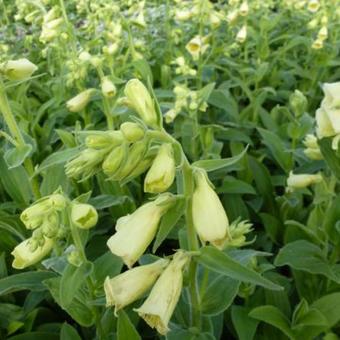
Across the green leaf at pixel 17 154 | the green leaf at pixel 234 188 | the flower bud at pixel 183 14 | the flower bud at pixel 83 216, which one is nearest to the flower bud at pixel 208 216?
the flower bud at pixel 83 216

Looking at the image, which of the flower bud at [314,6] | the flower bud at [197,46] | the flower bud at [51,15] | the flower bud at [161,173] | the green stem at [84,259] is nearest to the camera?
the flower bud at [161,173]

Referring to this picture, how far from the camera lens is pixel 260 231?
2.43 metres

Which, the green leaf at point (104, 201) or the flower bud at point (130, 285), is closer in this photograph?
the flower bud at point (130, 285)

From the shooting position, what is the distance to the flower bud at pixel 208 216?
3.63 ft

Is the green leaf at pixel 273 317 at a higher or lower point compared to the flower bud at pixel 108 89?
lower

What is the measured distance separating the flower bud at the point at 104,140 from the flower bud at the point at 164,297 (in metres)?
0.34

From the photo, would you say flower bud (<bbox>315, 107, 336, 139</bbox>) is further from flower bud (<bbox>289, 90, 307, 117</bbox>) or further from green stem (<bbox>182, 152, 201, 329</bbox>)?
flower bud (<bbox>289, 90, 307, 117</bbox>)

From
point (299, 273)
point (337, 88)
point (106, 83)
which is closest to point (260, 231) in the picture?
point (299, 273)

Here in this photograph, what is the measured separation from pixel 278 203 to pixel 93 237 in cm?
96

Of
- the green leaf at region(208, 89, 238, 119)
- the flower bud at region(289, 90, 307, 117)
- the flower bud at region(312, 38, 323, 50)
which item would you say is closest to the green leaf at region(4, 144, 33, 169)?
the flower bud at region(289, 90, 307, 117)

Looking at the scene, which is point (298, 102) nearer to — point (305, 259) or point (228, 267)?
point (305, 259)

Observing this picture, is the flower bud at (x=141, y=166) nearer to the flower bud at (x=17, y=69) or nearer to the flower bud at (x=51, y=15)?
the flower bud at (x=17, y=69)

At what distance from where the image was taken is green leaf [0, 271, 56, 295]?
159cm

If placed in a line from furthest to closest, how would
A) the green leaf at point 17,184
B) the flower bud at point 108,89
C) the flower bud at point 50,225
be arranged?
the flower bud at point 108,89
the green leaf at point 17,184
the flower bud at point 50,225
